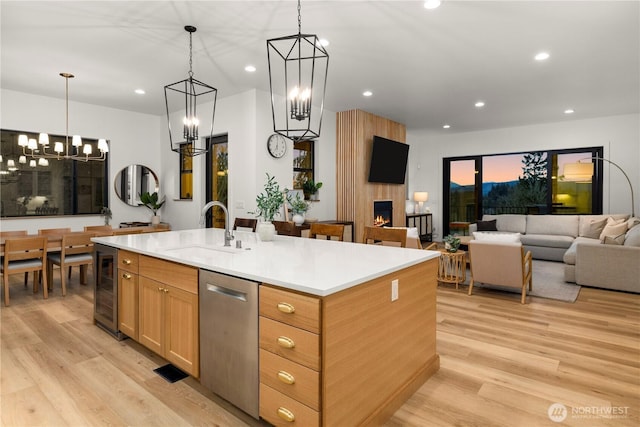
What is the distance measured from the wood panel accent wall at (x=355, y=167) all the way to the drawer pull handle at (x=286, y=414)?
4.86m

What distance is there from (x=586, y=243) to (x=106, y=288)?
5.68 metres

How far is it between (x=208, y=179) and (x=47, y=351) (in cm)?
383

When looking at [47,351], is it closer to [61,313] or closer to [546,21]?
[61,313]

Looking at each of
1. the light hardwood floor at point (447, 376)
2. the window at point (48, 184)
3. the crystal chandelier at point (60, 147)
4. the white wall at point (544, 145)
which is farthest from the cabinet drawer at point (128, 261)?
the white wall at point (544, 145)

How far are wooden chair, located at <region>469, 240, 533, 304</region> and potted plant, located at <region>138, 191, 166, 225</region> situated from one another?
549 cm

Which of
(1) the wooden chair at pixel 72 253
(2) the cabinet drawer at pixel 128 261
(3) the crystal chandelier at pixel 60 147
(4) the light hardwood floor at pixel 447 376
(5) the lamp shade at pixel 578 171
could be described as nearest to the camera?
(4) the light hardwood floor at pixel 447 376

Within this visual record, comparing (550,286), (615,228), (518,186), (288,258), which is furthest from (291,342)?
(518,186)

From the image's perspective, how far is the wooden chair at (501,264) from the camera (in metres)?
4.11

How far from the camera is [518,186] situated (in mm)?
8453

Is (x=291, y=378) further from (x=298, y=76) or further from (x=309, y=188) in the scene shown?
(x=309, y=188)

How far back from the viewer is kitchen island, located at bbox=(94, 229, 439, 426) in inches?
62.4

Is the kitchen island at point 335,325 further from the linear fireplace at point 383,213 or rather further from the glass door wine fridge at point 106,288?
the linear fireplace at point 383,213

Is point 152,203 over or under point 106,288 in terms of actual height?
over

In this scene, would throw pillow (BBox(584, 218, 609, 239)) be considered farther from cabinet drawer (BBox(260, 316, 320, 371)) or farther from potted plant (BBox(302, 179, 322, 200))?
cabinet drawer (BBox(260, 316, 320, 371))
